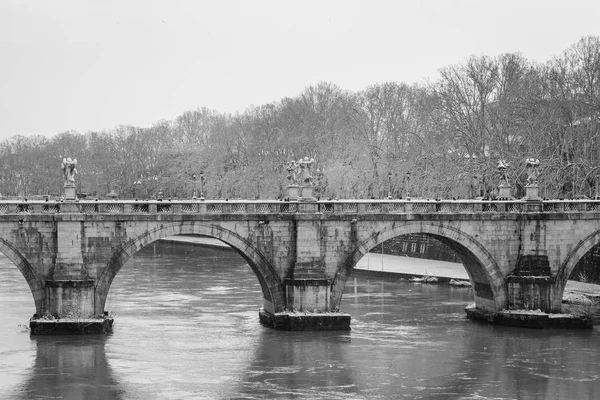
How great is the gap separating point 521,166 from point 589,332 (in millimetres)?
21793

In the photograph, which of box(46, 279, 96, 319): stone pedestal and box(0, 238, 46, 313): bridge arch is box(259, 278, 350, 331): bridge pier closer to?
box(46, 279, 96, 319): stone pedestal

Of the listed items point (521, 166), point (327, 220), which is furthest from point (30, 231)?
point (521, 166)

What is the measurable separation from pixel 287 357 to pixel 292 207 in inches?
290

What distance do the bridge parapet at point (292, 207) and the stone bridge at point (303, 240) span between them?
0.15 feet

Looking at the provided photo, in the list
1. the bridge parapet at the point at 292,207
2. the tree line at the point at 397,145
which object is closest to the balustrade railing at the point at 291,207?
the bridge parapet at the point at 292,207

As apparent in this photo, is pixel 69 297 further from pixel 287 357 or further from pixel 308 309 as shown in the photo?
pixel 308 309

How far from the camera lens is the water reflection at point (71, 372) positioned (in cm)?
3381

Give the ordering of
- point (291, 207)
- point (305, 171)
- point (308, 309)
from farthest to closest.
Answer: point (305, 171) → point (291, 207) → point (308, 309)

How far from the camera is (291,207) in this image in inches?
1736

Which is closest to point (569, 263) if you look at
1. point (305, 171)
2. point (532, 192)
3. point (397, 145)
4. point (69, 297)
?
point (532, 192)

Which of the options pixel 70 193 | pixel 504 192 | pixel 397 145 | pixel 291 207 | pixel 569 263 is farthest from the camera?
pixel 397 145

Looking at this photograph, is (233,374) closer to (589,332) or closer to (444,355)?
(444,355)

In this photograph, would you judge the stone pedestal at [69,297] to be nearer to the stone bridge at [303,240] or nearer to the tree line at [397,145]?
the stone bridge at [303,240]

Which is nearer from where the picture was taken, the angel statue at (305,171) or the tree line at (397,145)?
the angel statue at (305,171)
